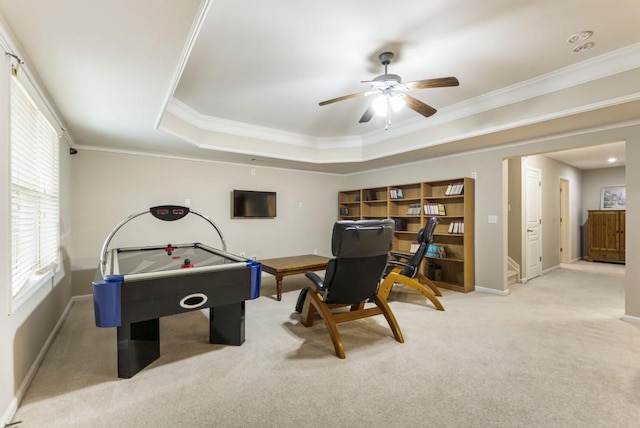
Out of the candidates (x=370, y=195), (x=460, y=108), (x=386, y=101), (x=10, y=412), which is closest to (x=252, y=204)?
(x=370, y=195)

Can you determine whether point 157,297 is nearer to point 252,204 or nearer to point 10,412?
point 10,412

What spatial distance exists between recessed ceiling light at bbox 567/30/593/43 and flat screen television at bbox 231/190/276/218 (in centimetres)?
453

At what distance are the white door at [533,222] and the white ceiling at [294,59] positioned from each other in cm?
202

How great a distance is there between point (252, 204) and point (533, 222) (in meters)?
5.24

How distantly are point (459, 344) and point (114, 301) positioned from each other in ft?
8.98

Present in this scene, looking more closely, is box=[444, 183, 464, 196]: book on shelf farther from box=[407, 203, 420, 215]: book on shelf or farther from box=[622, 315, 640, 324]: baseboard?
box=[622, 315, 640, 324]: baseboard

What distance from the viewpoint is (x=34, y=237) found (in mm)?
2402

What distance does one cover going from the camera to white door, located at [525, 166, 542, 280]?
527 cm

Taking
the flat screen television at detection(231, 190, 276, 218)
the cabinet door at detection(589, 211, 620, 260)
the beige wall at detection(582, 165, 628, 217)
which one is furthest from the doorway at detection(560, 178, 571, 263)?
the flat screen television at detection(231, 190, 276, 218)

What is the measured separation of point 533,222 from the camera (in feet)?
18.0

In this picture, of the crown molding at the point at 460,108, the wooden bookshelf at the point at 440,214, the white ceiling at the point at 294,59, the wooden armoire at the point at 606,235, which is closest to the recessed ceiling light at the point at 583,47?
the white ceiling at the point at 294,59

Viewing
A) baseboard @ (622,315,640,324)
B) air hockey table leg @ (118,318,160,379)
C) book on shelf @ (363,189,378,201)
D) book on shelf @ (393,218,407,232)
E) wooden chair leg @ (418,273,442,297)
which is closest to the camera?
air hockey table leg @ (118,318,160,379)

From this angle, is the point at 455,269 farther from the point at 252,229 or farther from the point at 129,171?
the point at 129,171

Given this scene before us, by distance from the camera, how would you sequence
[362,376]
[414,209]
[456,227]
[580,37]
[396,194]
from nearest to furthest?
1. [362,376]
2. [580,37]
3. [456,227]
4. [414,209]
5. [396,194]
